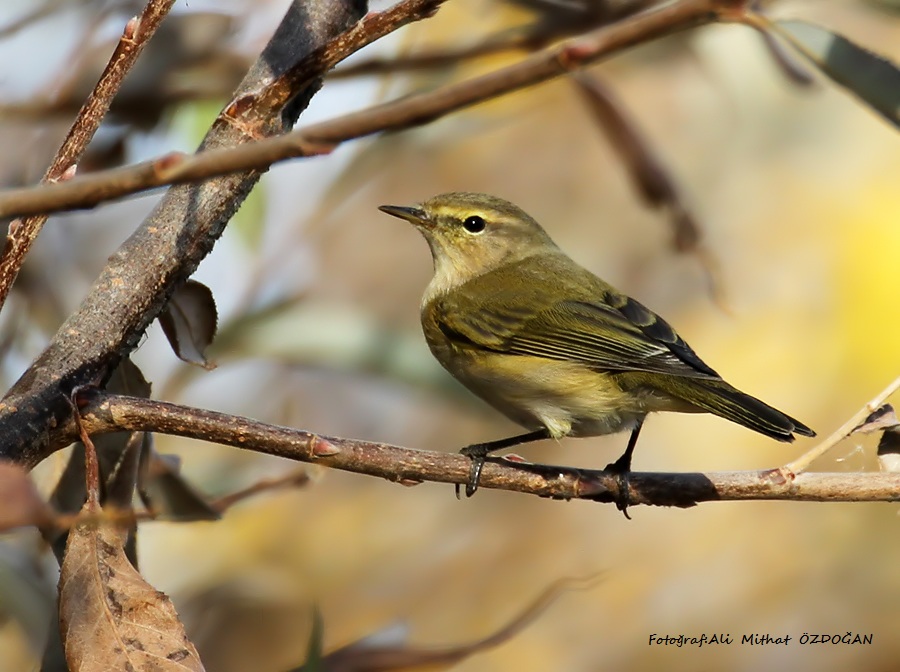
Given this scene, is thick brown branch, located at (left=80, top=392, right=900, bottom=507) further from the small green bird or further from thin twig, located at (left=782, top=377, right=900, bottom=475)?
the small green bird

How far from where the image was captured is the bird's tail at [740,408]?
2.57 m

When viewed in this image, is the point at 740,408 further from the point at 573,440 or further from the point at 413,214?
the point at 573,440

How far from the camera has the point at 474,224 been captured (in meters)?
4.00

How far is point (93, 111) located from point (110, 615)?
78cm

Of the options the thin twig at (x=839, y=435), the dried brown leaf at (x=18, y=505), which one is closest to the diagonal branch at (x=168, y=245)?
the dried brown leaf at (x=18, y=505)

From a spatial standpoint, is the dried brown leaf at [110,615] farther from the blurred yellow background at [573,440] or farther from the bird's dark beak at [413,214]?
the bird's dark beak at [413,214]

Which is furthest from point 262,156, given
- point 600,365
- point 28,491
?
point 600,365

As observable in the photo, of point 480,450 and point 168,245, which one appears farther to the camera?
point 480,450

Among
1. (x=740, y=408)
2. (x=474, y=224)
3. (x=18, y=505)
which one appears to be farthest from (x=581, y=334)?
(x=18, y=505)

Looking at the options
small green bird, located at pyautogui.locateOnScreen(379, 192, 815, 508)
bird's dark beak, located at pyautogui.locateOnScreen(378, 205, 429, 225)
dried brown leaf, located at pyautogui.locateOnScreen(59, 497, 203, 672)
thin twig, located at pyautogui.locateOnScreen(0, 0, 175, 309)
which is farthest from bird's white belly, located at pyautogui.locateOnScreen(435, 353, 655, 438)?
thin twig, located at pyautogui.locateOnScreen(0, 0, 175, 309)

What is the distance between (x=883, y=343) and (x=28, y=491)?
508 cm

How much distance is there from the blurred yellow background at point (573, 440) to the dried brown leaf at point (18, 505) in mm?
2044

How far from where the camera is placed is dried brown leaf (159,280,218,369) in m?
2.03

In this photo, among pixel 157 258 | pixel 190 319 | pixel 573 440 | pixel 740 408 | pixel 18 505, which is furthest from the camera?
pixel 573 440
